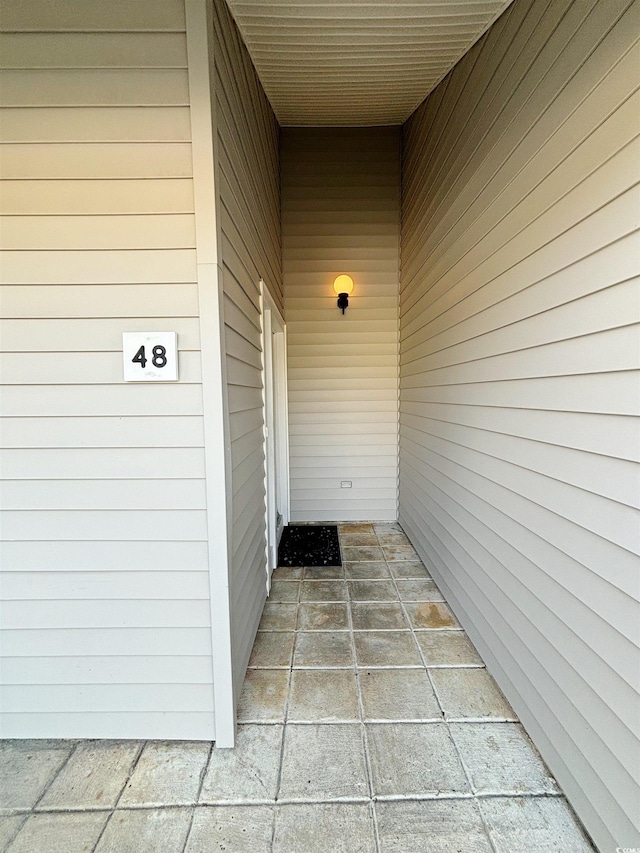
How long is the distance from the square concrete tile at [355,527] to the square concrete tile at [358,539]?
7 centimetres

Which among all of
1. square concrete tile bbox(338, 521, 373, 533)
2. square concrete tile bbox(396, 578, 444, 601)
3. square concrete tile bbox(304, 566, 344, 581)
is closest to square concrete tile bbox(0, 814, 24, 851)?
square concrete tile bbox(304, 566, 344, 581)

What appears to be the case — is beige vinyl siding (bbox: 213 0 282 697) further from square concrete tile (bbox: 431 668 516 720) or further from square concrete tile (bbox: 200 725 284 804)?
square concrete tile (bbox: 431 668 516 720)

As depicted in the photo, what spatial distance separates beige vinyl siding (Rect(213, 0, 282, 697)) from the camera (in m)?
1.42

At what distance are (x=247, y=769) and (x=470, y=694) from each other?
1008 mm

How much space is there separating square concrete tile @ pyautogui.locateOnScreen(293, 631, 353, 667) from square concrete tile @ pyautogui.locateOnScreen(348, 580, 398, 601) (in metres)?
0.37

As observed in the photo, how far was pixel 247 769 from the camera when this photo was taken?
1299mm

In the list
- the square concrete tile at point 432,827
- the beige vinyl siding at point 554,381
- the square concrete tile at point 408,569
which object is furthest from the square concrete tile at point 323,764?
the square concrete tile at point 408,569

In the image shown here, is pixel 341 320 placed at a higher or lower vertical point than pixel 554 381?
higher

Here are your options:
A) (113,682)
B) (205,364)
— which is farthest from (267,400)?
(113,682)

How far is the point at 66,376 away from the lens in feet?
4.23

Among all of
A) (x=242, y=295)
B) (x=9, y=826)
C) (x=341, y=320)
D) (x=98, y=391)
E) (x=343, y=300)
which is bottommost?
(x=9, y=826)

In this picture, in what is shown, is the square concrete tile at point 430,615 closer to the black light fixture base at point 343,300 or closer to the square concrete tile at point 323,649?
the square concrete tile at point 323,649

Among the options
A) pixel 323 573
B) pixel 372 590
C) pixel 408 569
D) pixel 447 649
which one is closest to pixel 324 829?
pixel 447 649

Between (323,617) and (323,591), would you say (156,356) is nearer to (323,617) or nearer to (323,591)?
(323,617)
